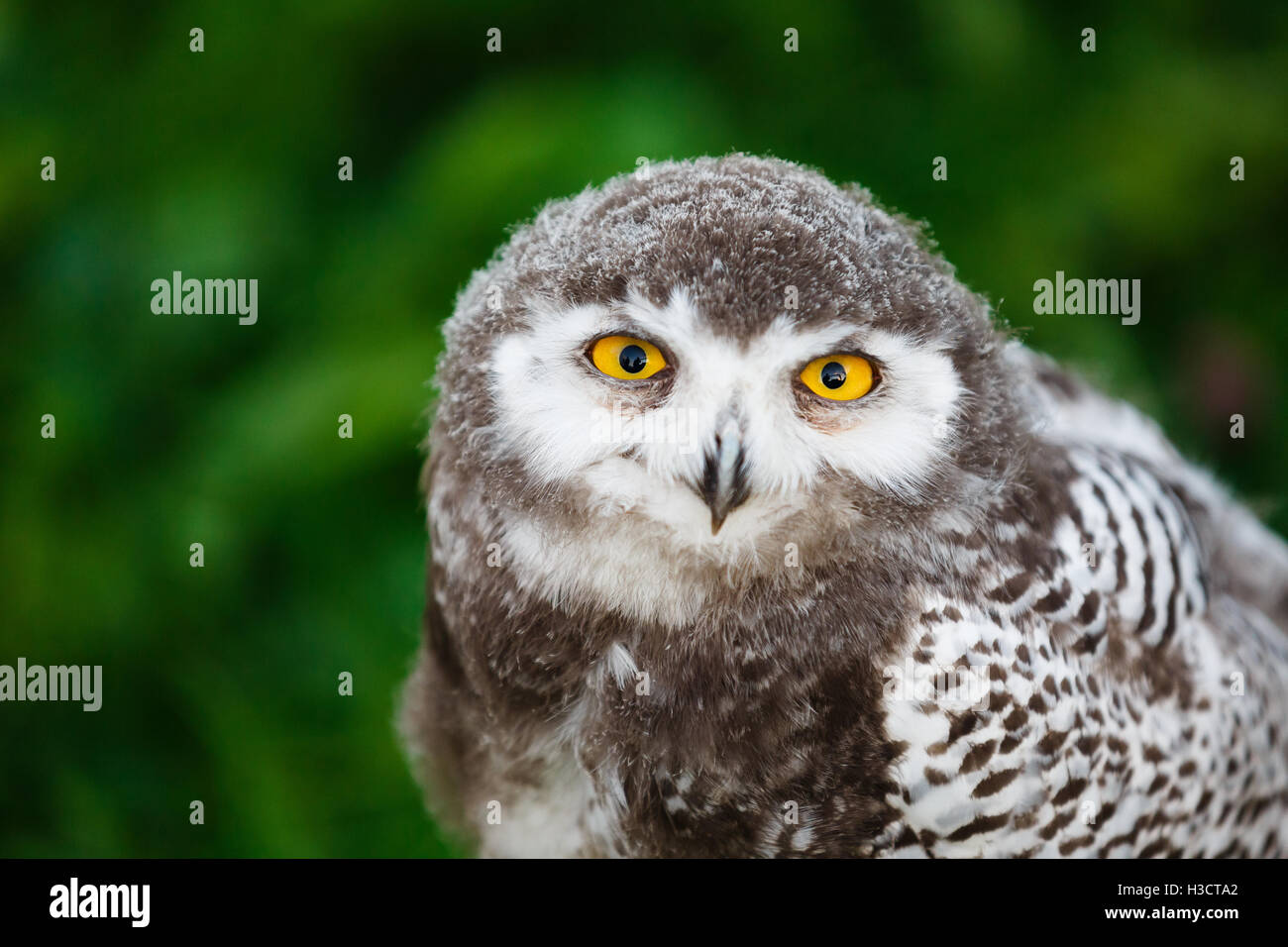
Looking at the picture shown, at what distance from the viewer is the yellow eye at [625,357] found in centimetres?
140

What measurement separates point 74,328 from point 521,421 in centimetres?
211

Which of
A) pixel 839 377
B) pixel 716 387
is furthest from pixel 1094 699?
pixel 716 387

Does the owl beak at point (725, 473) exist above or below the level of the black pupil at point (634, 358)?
below

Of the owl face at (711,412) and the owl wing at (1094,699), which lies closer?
the owl face at (711,412)

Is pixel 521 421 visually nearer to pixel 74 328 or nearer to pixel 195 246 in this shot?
pixel 195 246

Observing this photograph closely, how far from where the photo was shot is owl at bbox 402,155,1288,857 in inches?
54.6

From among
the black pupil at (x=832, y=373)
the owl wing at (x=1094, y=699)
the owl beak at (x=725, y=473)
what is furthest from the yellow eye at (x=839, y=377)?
the owl wing at (x=1094, y=699)

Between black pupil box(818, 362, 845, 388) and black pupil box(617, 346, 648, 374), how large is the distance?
212 millimetres

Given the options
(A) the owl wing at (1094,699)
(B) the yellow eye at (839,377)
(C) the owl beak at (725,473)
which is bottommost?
(A) the owl wing at (1094,699)

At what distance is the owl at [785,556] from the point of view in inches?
54.6

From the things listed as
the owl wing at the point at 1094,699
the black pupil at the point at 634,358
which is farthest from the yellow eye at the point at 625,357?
the owl wing at the point at 1094,699

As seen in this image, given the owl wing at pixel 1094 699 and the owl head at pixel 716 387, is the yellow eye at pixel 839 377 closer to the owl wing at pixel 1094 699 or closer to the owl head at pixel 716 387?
the owl head at pixel 716 387

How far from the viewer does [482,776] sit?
1.82m
